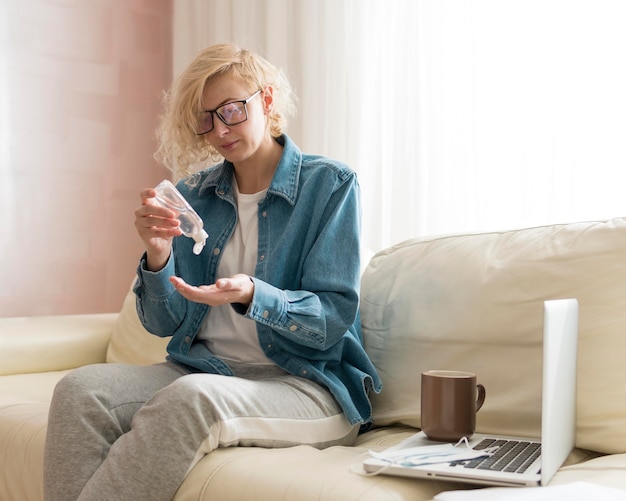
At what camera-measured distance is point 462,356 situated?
5.04 feet

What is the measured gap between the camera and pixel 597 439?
4.43 feet

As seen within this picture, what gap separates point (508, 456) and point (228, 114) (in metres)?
0.84

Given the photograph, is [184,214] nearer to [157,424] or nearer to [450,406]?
[157,424]

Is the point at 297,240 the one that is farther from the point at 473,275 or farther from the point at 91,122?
the point at 91,122

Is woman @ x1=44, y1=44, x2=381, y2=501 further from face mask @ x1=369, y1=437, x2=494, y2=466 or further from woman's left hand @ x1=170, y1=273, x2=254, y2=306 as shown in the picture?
face mask @ x1=369, y1=437, x2=494, y2=466

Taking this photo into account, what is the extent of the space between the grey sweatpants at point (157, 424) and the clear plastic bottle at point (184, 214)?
0.90ft

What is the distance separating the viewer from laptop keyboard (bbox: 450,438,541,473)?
1138 mm

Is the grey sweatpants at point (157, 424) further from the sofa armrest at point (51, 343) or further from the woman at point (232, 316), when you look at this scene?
the sofa armrest at point (51, 343)

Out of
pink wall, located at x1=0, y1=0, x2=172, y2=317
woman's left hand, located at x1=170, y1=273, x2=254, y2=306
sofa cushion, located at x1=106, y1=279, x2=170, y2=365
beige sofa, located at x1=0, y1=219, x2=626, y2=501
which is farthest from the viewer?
pink wall, located at x1=0, y1=0, x2=172, y2=317

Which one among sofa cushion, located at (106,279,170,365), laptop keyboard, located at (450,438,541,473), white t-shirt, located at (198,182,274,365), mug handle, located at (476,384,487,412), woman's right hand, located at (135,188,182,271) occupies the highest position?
woman's right hand, located at (135,188,182,271)

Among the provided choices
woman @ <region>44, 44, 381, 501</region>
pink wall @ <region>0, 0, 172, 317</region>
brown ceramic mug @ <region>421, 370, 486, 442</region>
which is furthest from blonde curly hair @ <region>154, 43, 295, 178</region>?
pink wall @ <region>0, 0, 172, 317</region>

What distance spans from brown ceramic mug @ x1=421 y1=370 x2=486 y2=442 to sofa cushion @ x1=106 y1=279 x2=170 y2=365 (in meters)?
1.08

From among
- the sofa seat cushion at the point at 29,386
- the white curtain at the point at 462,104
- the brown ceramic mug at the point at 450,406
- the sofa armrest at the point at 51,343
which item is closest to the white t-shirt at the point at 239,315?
the brown ceramic mug at the point at 450,406

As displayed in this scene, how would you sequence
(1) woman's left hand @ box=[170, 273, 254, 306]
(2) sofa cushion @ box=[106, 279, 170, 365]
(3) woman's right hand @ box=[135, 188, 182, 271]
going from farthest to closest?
(2) sofa cushion @ box=[106, 279, 170, 365] → (3) woman's right hand @ box=[135, 188, 182, 271] → (1) woman's left hand @ box=[170, 273, 254, 306]
